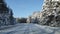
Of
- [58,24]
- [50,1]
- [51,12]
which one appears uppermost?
[50,1]

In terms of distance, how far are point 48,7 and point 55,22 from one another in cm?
999

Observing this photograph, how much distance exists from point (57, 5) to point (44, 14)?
13348 mm

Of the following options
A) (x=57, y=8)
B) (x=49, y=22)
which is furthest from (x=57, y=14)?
(x=49, y=22)

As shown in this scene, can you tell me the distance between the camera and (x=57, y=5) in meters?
60.6

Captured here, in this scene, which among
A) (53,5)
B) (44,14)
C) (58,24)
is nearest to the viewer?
(58,24)

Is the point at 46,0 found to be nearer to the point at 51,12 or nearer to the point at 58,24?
the point at 51,12

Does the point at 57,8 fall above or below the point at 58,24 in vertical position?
above

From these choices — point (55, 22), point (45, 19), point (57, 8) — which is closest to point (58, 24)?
point (55, 22)

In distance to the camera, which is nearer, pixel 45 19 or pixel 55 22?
pixel 55 22

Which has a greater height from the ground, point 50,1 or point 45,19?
point 50,1

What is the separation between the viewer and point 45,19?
6956cm

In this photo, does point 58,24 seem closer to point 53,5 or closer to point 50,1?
point 53,5

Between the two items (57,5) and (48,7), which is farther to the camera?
(48,7)

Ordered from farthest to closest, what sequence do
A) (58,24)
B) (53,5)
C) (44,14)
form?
(44,14) < (53,5) < (58,24)
